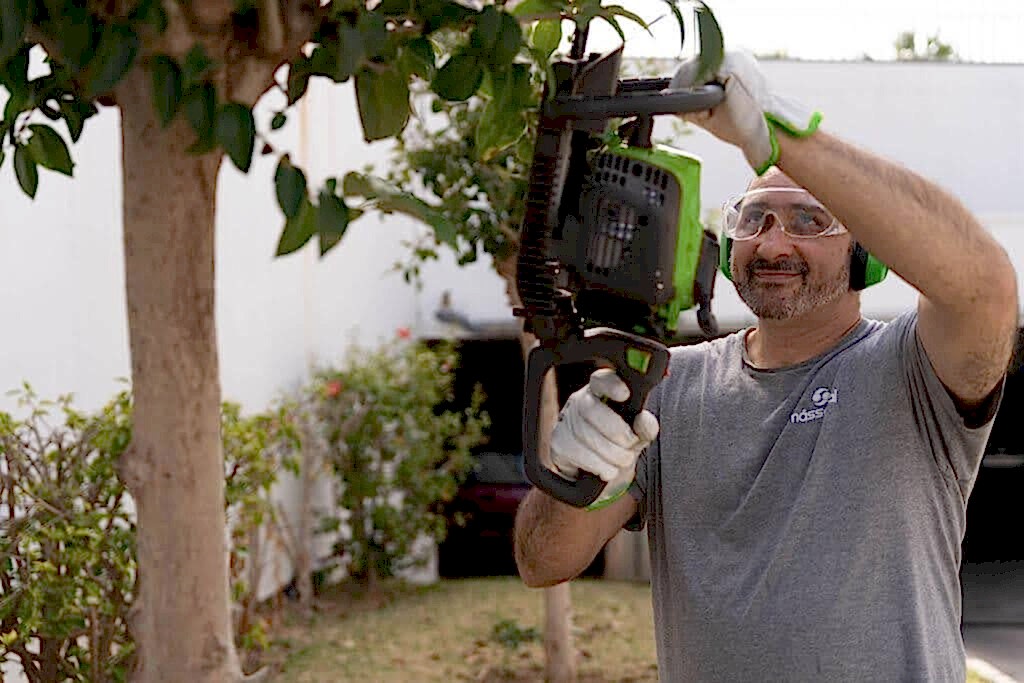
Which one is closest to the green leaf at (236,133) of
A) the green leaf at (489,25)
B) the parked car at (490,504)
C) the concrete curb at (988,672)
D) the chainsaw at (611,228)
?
the green leaf at (489,25)

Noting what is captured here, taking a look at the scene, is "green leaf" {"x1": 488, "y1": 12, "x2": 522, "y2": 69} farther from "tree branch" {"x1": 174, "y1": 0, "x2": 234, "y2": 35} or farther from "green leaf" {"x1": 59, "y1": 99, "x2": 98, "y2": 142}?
"green leaf" {"x1": 59, "y1": 99, "x2": 98, "y2": 142}

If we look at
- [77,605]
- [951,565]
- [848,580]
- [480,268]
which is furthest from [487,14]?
[480,268]

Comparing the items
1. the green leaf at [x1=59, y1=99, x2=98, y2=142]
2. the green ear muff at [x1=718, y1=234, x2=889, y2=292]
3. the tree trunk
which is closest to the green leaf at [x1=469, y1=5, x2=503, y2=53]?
the tree trunk

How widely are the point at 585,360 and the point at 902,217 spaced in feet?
1.56

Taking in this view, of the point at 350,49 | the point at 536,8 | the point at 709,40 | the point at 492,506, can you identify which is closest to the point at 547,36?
the point at 536,8

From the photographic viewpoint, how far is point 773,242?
2414 millimetres

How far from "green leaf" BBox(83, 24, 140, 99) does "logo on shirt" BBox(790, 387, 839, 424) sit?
133 centimetres

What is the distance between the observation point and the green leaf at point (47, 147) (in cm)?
185

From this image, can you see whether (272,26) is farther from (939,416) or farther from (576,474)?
(939,416)

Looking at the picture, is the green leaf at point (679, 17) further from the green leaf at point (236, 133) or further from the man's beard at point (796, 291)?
the man's beard at point (796, 291)

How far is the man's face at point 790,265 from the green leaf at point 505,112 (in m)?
0.67

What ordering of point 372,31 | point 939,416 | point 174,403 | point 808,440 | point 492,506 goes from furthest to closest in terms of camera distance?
1. point 492,506
2. point 808,440
3. point 939,416
4. point 174,403
5. point 372,31

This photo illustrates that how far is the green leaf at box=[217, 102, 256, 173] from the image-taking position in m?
1.47

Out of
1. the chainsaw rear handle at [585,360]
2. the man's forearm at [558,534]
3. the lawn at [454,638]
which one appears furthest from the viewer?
the lawn at [454,638]
